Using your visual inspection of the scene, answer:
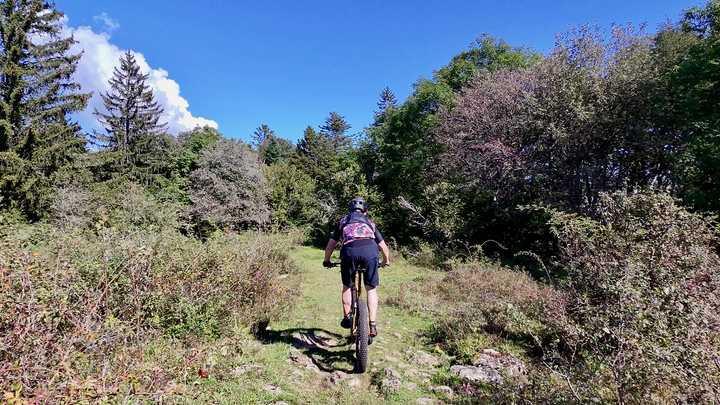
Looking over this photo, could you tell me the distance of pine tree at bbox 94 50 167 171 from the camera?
2486cm

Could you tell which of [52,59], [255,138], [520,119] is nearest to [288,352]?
[520,119]

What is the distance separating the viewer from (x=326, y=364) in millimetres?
3650

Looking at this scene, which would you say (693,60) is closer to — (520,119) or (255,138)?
(520,119)

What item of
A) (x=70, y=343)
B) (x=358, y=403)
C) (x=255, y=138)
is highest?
(x=255, y=138)

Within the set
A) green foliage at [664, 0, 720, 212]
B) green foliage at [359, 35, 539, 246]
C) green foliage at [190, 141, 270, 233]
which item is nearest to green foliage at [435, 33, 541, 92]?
green foliage at [359, 35, 539, 246]

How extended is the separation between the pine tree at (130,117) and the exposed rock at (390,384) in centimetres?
2810

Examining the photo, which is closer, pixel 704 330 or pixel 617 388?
pixel 617 388

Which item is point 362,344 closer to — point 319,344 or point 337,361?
point 337,361

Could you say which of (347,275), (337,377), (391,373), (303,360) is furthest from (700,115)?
(303,360)

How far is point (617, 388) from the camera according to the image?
2041 mm

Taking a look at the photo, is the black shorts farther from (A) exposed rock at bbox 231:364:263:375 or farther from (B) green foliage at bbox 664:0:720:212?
(B) green foliage at bbox 664:0:720:212

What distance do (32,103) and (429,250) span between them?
60.9 feet

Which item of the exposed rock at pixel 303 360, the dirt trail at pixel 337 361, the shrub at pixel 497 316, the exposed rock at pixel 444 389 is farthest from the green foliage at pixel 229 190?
the exposed rock at pixel 444 389

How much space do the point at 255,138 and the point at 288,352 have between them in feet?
197
